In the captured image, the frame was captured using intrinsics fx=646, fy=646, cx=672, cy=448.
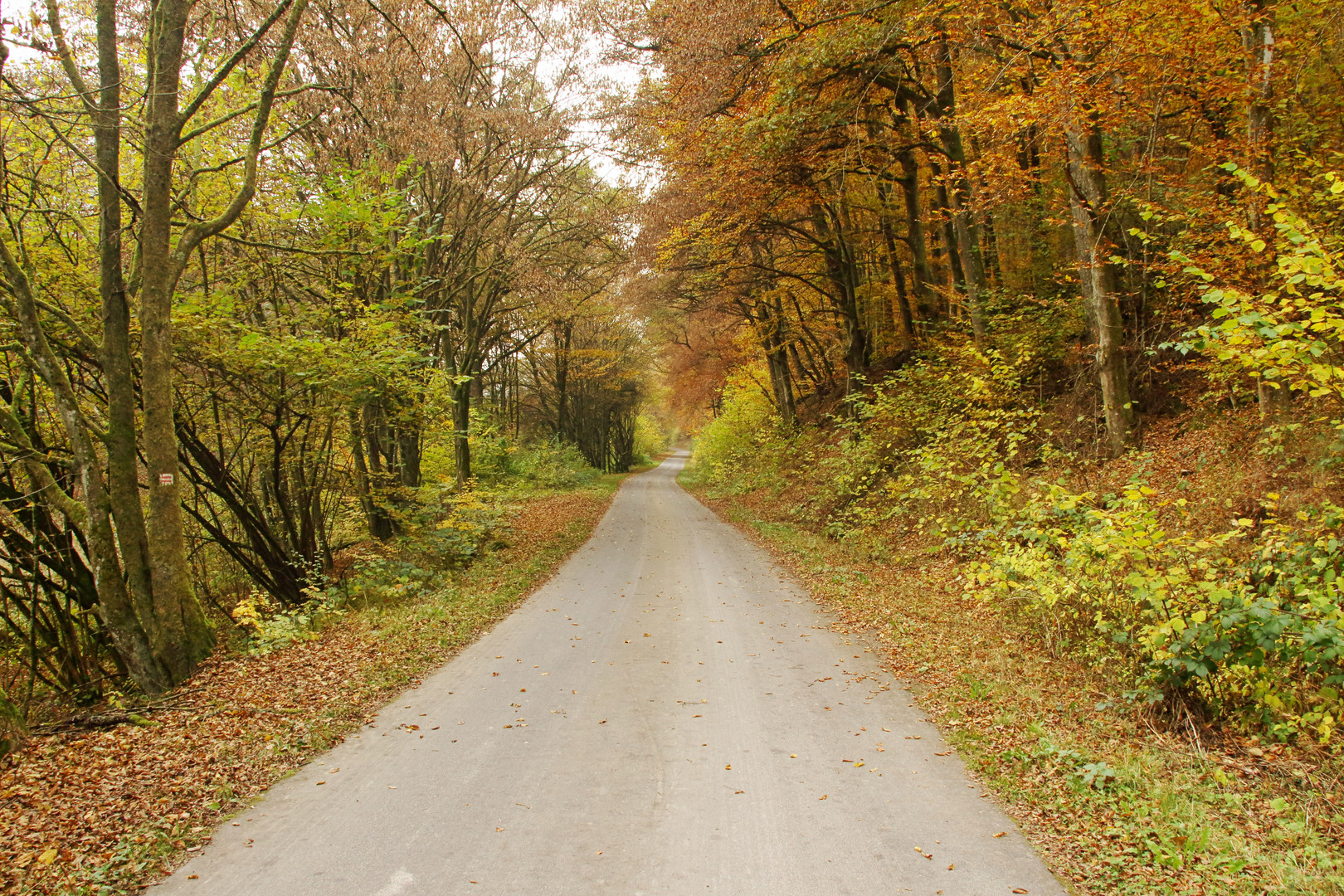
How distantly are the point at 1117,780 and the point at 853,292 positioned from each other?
14.8m

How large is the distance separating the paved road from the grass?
0.27 meters

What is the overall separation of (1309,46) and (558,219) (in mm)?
14422

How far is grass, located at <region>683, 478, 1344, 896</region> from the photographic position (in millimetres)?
3100

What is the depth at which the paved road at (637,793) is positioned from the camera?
3340 mm

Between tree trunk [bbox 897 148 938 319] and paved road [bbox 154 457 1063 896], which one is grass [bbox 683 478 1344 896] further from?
tree trunk [bbox 897 148 938 319]

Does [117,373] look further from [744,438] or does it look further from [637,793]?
[744,438]

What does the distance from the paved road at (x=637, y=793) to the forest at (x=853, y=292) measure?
1.98 ft

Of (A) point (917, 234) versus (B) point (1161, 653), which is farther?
(A) point (917, 234)

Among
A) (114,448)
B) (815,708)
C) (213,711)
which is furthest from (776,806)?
(114,448)

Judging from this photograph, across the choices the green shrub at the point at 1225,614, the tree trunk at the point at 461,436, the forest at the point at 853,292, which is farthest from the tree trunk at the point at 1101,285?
the tree trunk at the point at 461,436

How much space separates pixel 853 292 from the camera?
17141mm

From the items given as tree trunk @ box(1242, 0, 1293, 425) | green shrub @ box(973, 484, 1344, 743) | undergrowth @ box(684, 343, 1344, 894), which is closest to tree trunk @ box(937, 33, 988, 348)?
undergrowth @ box(684, 343, 1344, 894)

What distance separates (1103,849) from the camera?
337 centimetres

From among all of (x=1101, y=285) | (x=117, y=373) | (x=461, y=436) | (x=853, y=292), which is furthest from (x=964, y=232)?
(x=117, y=373)
